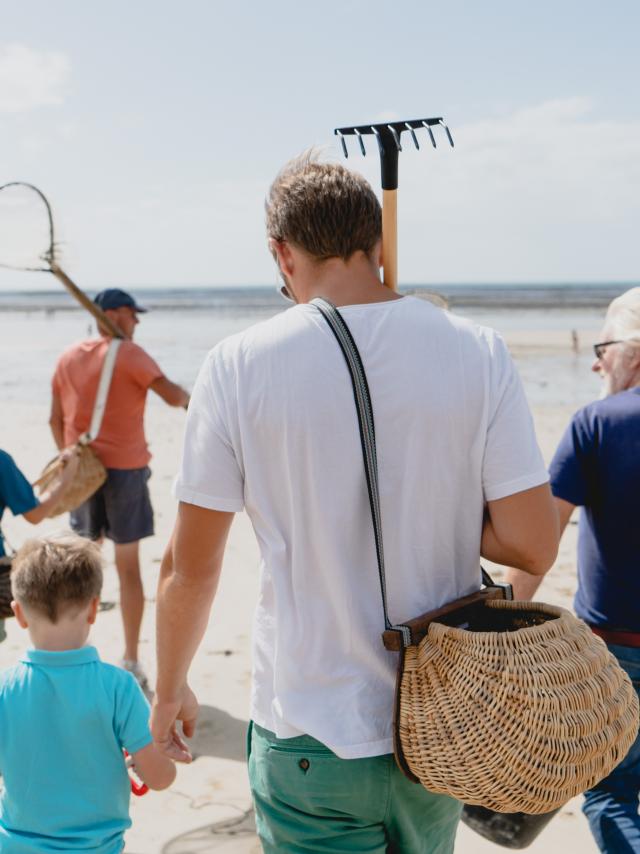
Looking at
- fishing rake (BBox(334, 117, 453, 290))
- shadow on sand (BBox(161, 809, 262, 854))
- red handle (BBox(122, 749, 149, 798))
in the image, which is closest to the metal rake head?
fishing rake (BBox(334, 117, 453, 290))

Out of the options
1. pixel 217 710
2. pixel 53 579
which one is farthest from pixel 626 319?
pixel 217 710

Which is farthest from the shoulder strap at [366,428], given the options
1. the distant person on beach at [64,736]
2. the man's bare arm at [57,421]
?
the man's bare arm at [57,421]

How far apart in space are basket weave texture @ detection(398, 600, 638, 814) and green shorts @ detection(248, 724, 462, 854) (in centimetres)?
12

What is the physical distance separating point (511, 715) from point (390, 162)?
1.14 meters

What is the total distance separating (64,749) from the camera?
7.11 feet

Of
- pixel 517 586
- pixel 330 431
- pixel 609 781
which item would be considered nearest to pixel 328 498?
pixel 330 431

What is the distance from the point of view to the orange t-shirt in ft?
14.6

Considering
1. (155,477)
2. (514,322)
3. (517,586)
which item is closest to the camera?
(517,586)

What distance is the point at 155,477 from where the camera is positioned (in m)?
9.00

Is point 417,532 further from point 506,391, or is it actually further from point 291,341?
point 291,341

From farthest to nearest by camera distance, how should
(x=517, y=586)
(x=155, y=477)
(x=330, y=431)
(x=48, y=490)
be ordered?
1. (x=155, y=477)
2. (x=48, y=490)
3. (x=517, y=586)
4. (x=330, y=431)

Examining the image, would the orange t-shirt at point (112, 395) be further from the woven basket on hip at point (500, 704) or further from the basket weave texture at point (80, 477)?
the woven basket on hip at point (500, 704)

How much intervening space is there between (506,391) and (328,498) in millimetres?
395

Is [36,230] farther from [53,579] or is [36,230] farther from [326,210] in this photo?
[326,210]
